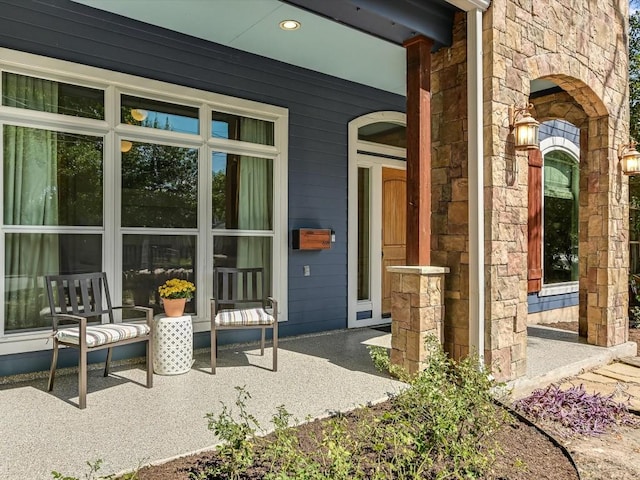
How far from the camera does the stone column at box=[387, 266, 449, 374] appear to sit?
3.60 meters

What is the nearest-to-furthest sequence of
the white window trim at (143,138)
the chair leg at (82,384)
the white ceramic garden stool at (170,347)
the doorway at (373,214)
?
the chair leg at (82,384)
the white window trim at (143,138)
the white ceramic garden stool at (170,347)
the doorway at (373,214)

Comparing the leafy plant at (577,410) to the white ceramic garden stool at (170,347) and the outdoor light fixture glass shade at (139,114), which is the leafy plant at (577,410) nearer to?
the white ceramic garden stool at (170,347)

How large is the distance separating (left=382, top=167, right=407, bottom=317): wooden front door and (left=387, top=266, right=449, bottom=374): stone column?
2.50 m

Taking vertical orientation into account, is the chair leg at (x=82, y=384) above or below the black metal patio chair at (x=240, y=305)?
below

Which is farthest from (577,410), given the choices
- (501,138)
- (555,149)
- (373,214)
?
(555,149)

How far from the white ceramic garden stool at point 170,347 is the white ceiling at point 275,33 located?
2.55 m

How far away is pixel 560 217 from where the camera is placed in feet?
25.1

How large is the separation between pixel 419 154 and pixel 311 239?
1.85 meters

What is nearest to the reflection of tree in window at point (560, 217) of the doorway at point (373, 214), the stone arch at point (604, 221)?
the stone arch at point (604, 221)

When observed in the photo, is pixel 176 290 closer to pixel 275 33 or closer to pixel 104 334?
pixel 104 334

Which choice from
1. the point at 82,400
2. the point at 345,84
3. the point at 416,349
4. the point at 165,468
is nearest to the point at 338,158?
the point at 345,84

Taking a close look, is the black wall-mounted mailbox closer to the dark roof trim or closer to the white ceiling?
the white ceiling

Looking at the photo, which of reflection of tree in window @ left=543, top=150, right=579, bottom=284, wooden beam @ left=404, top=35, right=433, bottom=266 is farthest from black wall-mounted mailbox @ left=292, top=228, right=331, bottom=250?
reflection of tree in window @ left=543, top=150, right=579, bottom=284

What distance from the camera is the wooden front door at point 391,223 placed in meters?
6.33
